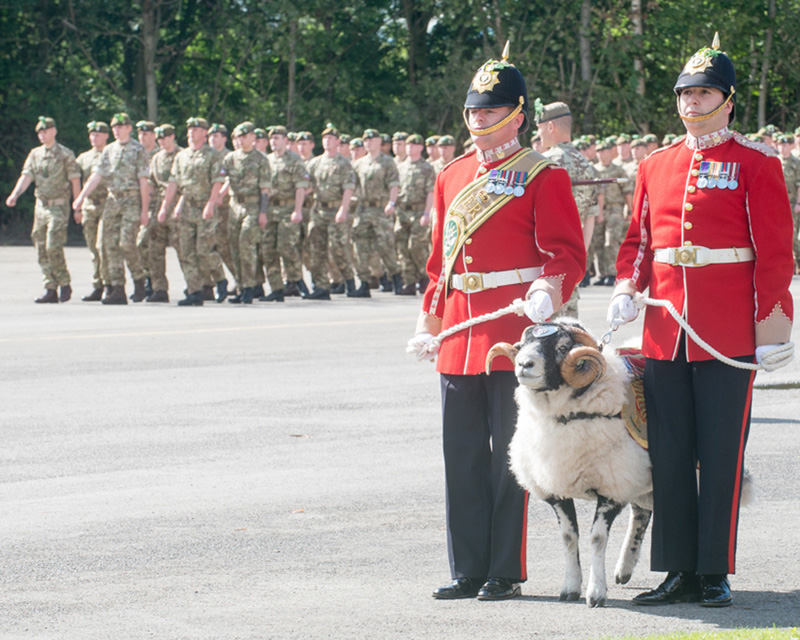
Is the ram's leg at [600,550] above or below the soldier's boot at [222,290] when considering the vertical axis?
below

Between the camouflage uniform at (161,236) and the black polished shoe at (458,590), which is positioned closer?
the black polished shoe at (458,590)

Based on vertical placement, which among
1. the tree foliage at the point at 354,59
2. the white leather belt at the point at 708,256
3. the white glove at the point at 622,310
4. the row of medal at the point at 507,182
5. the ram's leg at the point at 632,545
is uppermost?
the tree foliage at the point at 354,59

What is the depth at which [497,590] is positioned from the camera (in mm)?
5852

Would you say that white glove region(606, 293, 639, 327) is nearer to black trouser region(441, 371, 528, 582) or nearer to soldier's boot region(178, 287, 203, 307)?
black trouser region(441, 371, 528, 582)

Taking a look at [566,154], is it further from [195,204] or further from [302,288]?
[302,288]

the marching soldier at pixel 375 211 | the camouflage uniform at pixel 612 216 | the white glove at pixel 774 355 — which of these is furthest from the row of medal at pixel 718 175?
the camouflage uniform at pixel 612 216

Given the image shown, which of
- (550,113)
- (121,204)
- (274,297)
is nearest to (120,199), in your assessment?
(121,204)

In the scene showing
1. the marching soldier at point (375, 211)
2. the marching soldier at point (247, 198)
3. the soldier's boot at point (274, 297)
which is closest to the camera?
the marching soldier at point (247, 198)

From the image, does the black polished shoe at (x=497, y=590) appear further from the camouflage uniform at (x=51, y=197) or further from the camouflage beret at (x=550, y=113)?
the camouflage uniform at (x=51, y=197)

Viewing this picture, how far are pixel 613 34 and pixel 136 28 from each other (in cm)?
1352

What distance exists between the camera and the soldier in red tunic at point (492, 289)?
5832mm

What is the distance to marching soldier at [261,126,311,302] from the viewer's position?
20969 mm

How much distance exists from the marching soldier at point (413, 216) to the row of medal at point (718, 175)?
16.7 m

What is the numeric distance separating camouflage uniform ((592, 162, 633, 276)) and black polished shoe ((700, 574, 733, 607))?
19236 millimetres
